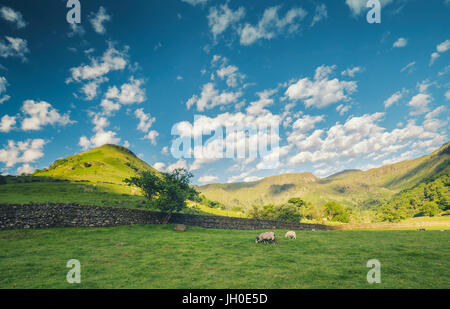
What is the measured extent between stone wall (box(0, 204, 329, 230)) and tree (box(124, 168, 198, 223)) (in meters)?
2.88

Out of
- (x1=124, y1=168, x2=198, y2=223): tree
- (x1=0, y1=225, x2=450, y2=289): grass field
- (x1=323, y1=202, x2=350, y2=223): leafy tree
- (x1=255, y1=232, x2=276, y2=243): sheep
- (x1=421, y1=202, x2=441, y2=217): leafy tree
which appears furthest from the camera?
(x1=421, y1=202, x2=441, y2=217): leafy tree

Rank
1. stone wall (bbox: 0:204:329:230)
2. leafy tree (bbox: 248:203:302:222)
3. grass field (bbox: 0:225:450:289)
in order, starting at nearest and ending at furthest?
grass field (bbox: 0:225:450:289) → stone wall (bbox: 0:204:329:230) → leafy tree (bbox: 248:203:302:222)

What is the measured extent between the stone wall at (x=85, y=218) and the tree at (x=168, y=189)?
2.88 metres

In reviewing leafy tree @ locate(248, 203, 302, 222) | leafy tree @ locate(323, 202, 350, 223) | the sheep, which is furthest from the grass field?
leafy tree @ locate(323, 202, 350, 223)

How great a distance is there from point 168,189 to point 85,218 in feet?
35.7

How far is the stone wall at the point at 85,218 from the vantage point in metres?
20.2

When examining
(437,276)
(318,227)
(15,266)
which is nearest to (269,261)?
(437,276)

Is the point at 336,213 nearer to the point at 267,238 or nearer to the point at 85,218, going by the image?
the point at 267,238

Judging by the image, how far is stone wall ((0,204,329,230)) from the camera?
2023 cm

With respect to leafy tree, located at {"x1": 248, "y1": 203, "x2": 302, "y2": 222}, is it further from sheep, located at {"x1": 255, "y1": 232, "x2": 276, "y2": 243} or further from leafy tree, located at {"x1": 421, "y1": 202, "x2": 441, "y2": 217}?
leafy tree, located at {"x1": 421, "y1": 202, "x2": 441, "y2": 217}

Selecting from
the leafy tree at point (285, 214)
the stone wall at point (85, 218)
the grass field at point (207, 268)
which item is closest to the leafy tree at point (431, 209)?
the leafy tree at point (285, 214)

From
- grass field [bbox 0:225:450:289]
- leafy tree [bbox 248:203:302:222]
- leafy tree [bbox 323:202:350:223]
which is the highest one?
grass field [bbox 0:225:450:289]

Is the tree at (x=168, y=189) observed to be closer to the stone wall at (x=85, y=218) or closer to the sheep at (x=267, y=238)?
the stone wall at (x=85, y=218)
